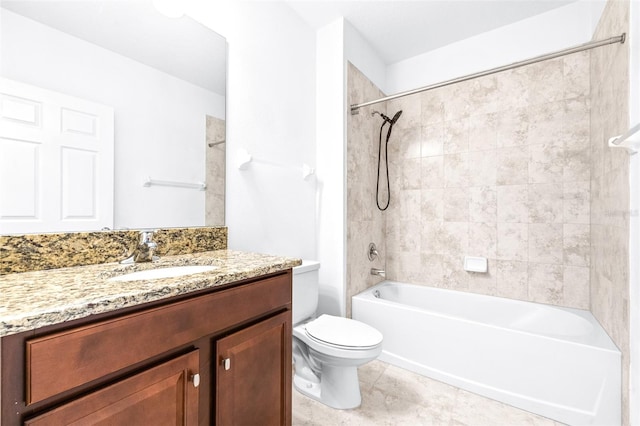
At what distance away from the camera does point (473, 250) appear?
243cm

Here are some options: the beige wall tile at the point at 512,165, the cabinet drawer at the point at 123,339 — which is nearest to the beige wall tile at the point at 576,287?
the beige wall tile at the point at 512,165

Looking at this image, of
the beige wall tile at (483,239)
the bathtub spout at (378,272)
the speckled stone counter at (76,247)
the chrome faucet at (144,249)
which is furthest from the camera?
the bathtub spout at (378,272)

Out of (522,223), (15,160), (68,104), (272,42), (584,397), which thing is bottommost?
(584,397)

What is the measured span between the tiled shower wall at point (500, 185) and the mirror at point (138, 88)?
1.82 metres

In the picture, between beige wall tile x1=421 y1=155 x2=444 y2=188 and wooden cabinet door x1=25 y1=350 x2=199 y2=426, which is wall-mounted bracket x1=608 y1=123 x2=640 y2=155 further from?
wooden cabinet door x1=25 y1=350 x2=199 y2=426

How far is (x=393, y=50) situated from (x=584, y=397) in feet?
9.22

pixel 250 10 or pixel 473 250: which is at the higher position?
pixel 250 10

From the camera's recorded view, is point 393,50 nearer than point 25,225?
No

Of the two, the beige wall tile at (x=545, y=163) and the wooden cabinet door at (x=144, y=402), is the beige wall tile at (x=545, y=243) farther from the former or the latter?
the wooden cabinet door at (x=144, y=402)

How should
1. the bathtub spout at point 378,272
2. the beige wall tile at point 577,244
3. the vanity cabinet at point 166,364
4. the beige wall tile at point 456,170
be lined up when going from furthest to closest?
the bathtub spout at point 378,272 < the beige wall tile at point 456,170 < the beige wall tile at point 577,244 < the vanity cabinet at point 166,364

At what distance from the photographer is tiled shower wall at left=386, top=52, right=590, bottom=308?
81.7 inches

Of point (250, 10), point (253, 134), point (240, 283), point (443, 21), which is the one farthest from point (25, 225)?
point (443, 21)

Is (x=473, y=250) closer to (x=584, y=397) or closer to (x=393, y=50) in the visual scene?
(x=584, y=397)

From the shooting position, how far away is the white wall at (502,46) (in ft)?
6.77
